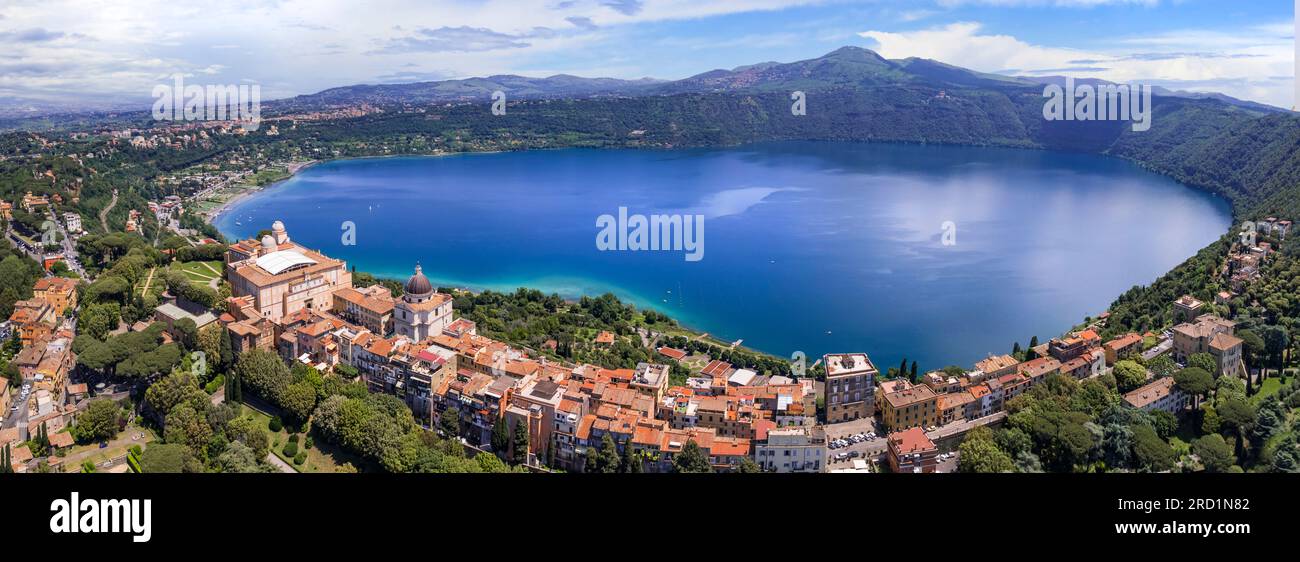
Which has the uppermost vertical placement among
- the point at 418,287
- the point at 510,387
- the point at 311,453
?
the point at 418,287

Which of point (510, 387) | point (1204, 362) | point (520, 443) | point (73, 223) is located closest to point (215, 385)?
point (510, 387)

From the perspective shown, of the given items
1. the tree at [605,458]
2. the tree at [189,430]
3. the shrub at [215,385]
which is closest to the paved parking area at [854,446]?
the tree at [605,458]

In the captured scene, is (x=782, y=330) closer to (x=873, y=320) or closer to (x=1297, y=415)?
(x=873, y=320)

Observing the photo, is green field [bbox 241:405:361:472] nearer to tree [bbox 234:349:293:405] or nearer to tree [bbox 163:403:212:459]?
tree [bbox 234:349:293:405]

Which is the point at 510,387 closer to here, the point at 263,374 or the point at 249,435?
the point at 249,435

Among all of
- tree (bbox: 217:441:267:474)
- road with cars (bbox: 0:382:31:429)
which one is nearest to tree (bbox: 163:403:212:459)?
tree (bbox: 217:441:267:474)

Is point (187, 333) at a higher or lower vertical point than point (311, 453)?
higher
